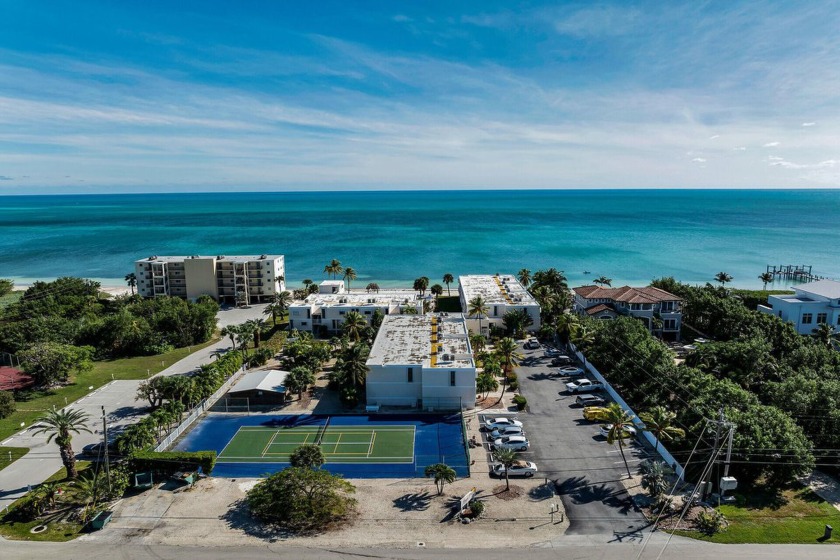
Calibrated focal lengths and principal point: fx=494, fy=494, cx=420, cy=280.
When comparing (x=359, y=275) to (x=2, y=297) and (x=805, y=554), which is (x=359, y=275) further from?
(x=805, y=554)

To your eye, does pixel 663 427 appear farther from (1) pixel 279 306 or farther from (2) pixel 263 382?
(1) pixel 279 306

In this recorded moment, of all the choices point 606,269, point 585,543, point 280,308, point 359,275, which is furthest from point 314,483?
point 606,269

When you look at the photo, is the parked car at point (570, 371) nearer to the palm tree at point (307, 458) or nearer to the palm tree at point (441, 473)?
the palm tree at point (441, 473)

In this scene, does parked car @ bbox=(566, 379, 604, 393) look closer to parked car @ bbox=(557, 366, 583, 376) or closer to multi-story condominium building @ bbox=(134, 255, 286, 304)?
parked car @ bbox=(557, 366, 583, 376)

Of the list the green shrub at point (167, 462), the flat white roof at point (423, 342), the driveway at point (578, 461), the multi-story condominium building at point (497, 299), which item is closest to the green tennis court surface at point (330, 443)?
the green shrub at point (167, 462)

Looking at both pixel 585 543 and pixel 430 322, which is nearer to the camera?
pixel 585 543
